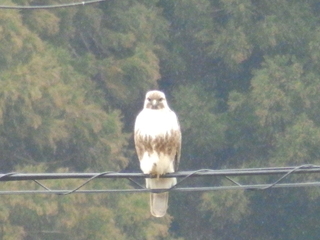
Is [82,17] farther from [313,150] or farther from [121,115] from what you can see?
[313,150]

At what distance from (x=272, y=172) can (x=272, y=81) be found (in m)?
16.5

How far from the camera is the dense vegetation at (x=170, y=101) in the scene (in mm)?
20688

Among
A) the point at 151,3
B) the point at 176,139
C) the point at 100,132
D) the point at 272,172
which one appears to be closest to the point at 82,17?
the point at 151,3

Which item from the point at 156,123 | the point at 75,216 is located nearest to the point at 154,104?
the point at 156,123

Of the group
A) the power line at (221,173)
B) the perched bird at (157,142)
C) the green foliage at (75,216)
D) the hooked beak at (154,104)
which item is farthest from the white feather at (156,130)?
the green foliage at (75,216)

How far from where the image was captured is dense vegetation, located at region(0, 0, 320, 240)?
20.7m

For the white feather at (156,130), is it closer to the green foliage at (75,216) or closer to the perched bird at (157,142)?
the perched bird at (157,142)

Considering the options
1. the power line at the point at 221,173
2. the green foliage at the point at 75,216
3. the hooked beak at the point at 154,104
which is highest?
the hooked beak at the point at 154,104

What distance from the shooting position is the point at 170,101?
24734 mm

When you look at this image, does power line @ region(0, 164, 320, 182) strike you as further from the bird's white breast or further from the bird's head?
the bird's head

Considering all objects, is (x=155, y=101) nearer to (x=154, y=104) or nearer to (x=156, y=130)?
(x=154, y=104)

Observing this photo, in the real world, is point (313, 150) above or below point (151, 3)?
below

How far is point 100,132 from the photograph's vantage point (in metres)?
22.0

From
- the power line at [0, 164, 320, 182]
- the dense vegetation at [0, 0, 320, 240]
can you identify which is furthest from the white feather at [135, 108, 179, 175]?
the dense vegetation at [0, 0, 320, 240]
